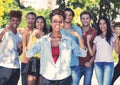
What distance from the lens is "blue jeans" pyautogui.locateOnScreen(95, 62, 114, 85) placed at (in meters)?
7.34

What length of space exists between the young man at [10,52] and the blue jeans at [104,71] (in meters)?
1.71

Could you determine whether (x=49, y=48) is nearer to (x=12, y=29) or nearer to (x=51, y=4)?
(x=12, y=29)

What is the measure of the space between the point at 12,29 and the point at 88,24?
1597 millimetres

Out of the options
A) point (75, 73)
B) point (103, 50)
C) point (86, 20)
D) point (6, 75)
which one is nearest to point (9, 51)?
point (6, 75)

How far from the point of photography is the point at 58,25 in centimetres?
516

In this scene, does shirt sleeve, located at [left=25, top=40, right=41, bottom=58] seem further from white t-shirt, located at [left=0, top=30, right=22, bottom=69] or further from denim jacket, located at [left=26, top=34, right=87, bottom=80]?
white t-shirt, located at [left=0, top=30, right=22, bottom=69]

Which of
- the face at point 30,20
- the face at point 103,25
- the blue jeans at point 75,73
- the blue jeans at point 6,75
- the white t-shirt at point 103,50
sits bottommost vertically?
the blue jeans at point 75,73

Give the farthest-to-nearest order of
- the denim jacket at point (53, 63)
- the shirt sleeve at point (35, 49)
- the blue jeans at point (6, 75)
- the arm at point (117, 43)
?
the arm at point (117, 43)
the blue jeans at point (6, 75)
the shirt sleeve at point (35, 49)
the denim jacket at point (53, 63)

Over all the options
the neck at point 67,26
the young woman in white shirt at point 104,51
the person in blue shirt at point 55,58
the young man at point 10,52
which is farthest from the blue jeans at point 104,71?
the person in blue shirt at point 55,58

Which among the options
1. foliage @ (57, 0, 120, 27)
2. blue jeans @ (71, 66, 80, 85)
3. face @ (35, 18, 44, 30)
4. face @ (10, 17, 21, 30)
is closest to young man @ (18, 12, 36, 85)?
face @ (35, 18, 44, 30)

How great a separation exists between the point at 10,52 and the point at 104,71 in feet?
6.35

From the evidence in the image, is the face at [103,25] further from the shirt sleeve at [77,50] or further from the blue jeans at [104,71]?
the shirt sleeve at [77,50]

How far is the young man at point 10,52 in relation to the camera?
625 cm

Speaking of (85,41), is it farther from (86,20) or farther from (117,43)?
(117,43)
